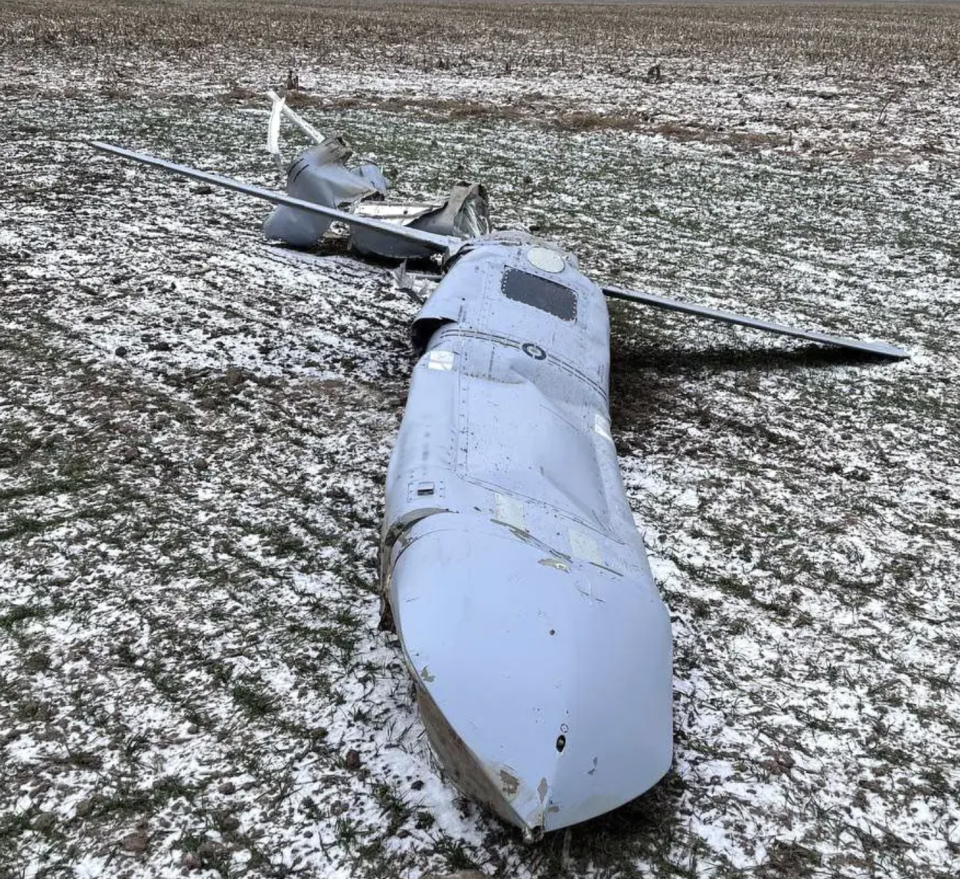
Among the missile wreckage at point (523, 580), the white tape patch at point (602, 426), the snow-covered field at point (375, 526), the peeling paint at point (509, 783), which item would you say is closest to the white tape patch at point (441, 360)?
the missile wreckage at point (523, 580)

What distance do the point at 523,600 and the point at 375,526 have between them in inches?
75.3

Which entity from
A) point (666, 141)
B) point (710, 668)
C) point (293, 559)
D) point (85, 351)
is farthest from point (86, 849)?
point (666, 141)

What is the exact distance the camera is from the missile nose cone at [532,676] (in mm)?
2406

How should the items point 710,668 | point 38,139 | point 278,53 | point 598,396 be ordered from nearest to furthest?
point 710,668
point 598,396
point 38,139
point 278,53

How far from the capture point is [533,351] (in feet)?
14.3

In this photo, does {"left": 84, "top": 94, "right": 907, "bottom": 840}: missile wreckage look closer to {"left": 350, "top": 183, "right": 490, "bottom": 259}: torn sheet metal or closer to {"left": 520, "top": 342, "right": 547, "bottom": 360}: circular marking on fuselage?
{"left": 520, "top": 342, "right": 547, "bottom": 360}: circular marking on fuselage

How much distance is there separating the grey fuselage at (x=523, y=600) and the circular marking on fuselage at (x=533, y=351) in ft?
0.79

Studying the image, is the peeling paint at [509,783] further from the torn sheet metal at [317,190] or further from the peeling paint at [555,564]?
the torn sheet metal at [317,190]

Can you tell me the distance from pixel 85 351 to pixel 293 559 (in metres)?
3.12

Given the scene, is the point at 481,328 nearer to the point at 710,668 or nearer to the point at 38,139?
the point at 710,668

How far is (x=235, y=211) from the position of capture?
369 inches

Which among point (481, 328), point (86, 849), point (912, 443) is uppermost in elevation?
point (481, 328)

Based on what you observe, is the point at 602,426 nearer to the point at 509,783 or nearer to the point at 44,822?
the point at 509,783

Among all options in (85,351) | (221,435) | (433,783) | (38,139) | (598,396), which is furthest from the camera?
(38,139)
